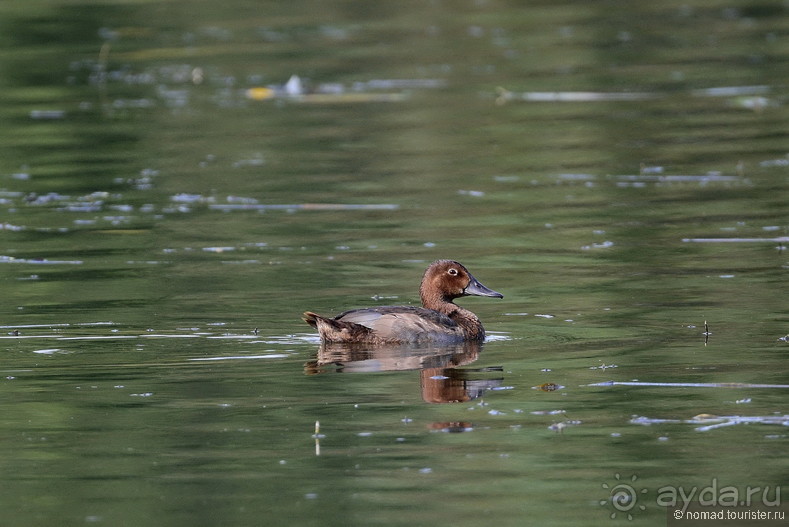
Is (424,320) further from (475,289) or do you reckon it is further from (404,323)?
(475,289)

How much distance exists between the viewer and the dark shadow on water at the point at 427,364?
8875mm

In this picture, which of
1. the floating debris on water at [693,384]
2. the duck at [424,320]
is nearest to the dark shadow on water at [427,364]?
the duck at [424,320]

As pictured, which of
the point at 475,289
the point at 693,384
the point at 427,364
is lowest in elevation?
the point at 427,364

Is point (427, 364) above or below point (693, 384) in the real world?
below

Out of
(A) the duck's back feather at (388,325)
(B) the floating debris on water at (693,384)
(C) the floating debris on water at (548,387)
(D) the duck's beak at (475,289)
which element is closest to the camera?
(B) the floating debris on water at (693,384)

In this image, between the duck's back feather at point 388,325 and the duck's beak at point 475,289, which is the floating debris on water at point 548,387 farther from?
the duck's beak at point 475,289

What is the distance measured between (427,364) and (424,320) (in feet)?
2.00

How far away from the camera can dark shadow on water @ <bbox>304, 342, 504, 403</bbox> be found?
888cm

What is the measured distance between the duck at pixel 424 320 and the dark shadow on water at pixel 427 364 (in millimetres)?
68

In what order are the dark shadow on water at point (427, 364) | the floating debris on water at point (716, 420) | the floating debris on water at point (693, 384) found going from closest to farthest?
1. the floating debris on water at point (716, 420)
2. the floating debris on water at point (693, 384)
3. the dark shadow on water at point (427, 364)

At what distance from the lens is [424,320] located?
1036 cm

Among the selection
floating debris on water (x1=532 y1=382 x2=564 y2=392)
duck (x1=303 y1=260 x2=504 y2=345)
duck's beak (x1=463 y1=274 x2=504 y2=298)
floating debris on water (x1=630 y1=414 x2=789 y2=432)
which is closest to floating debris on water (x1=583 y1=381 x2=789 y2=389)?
floating debris on water (x1=532 y1=382 x2=564 y2=392)

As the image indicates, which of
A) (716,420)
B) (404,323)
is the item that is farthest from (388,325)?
(716,420)

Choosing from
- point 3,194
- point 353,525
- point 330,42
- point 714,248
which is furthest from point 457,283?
point 330,42
